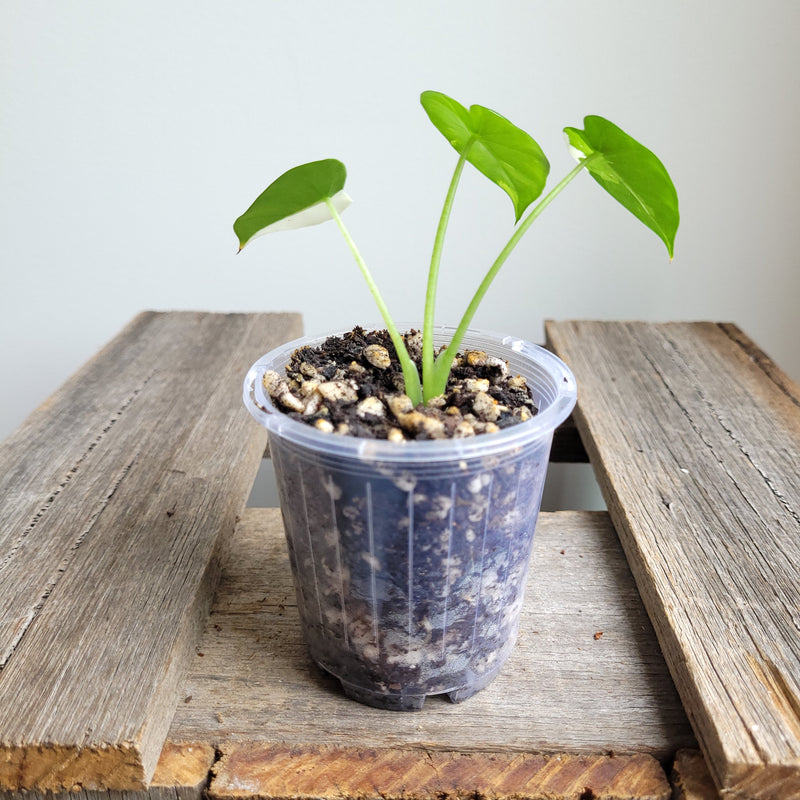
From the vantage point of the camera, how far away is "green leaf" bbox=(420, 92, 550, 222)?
1.76 feet

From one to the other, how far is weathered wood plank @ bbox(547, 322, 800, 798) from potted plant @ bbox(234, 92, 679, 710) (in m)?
0.15

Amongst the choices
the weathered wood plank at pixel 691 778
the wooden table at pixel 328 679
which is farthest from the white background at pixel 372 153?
the weathered wood plank at pixel 691 778

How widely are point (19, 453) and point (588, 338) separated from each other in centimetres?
81

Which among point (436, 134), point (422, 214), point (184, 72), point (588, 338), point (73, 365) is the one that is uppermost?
point (184, 72)

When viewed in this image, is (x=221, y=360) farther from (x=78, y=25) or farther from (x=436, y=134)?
(x=78, y=25)

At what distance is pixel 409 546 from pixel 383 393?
13 centimetres

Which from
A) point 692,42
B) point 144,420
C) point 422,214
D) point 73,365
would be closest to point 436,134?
point 422,214

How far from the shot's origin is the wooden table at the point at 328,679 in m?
0.52

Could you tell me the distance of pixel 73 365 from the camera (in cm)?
166

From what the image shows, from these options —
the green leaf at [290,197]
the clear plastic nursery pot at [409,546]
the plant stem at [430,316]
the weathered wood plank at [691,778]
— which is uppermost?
the green leaf at [290,197]

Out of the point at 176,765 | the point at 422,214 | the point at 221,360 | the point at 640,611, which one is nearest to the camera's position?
the point at 176,765

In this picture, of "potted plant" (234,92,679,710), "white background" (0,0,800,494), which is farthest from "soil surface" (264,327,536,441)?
"white background" (0,0,800,494)

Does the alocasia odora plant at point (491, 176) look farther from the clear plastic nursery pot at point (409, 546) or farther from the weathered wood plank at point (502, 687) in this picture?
the weathered wood plank at point (502, 687)

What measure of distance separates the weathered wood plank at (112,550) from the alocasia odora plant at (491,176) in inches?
10.9
